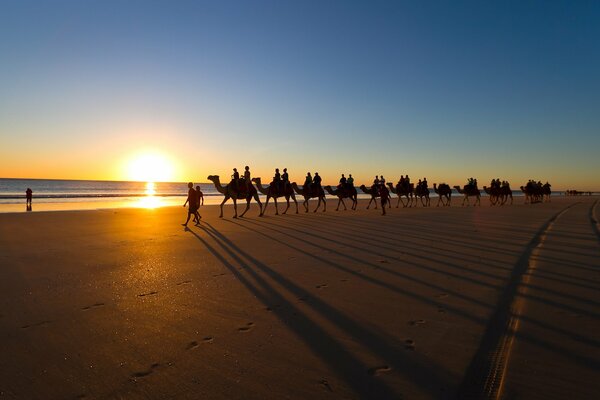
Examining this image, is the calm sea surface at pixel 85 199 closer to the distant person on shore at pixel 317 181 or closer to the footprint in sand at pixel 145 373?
the distant person on shore at pixel 317 181

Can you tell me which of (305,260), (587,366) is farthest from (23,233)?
(587,366)

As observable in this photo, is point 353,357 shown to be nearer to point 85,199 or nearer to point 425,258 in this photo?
point 425,258

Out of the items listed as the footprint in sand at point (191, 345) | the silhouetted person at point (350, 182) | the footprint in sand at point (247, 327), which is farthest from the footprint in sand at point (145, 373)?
the silhouetted person at point (350, 182)

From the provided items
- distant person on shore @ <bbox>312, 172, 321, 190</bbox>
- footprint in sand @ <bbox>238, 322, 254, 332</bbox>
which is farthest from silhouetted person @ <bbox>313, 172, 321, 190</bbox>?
footprint in sand @ <bbox>238, 322, 254, 332</bbox>

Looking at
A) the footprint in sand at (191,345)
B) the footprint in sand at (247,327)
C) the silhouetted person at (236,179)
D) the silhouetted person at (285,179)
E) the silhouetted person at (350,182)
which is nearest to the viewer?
the footprint in sand at (191,345)

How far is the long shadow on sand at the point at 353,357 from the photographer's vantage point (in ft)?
9.99

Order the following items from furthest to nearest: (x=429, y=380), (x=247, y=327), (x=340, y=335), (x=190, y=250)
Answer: (x=190, y=250)
(x=247, y=327)
(x=340, y=335)
(x=429, y=380)

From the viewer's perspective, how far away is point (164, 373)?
130 inches

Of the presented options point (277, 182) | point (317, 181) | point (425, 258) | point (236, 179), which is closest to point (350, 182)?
point (317, 181)

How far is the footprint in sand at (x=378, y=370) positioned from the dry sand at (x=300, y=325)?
18 mm

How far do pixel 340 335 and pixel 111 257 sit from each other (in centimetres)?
640

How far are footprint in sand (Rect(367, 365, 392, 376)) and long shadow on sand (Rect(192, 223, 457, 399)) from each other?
42mm

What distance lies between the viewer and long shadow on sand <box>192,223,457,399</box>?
3045mm

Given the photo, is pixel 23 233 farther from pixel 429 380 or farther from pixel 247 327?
pixel 429 380
